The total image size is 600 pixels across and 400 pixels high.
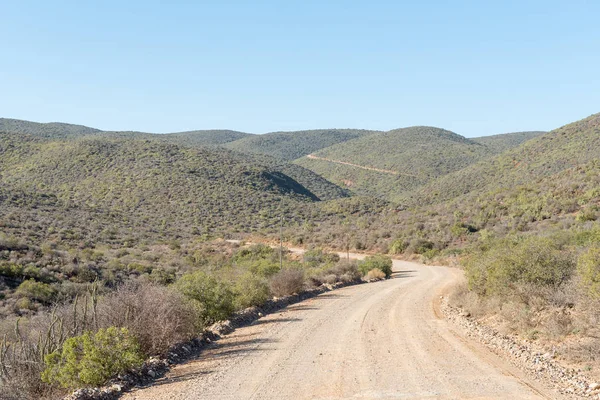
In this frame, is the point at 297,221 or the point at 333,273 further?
the point at 297,221

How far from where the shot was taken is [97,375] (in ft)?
28.2

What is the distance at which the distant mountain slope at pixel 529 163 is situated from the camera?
65.5 metres

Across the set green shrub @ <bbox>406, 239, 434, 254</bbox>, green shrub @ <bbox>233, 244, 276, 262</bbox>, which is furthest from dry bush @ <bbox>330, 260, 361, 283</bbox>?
green shrub @ <bbox>406, 239, 434, 254</bbox>

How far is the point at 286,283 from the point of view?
22.6m

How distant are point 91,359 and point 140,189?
63.0 meters

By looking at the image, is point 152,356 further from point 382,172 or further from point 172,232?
point 382,172

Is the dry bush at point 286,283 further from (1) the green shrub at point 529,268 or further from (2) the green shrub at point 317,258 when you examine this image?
(2) the green shrub at point 317,258

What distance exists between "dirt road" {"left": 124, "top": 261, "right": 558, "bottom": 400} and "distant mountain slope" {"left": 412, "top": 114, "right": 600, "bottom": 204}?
53.1 meters

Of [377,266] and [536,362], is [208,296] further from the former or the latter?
[377,266]

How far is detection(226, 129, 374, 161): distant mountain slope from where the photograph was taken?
161m

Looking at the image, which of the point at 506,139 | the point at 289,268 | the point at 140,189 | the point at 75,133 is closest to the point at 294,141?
the point at 506,139

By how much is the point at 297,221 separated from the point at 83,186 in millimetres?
28726

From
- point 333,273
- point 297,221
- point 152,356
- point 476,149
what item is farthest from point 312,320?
point 476,149

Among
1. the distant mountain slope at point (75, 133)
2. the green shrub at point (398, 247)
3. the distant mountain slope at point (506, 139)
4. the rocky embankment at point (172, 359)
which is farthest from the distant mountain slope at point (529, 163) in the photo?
the distant mountain slope at point (75, 133)
